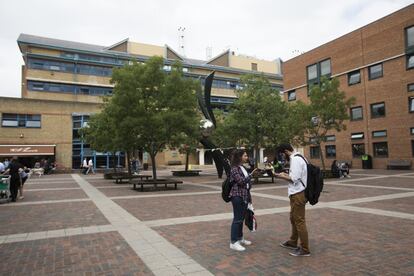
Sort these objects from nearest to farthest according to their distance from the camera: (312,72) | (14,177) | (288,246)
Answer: (288,246) → (14,177) → (312,72)

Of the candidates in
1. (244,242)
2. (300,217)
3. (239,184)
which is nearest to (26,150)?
(244,242)

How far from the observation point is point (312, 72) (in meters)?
39.3

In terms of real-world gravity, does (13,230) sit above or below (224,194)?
below

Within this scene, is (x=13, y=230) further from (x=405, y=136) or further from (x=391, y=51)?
(x=391, y=51)

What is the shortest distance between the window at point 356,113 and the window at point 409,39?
6797 millimetres

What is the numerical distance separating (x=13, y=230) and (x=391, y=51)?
32784mm

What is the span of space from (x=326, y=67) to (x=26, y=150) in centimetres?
3382

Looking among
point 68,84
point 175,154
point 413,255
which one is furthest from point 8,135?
point 413,255

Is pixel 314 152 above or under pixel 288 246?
above

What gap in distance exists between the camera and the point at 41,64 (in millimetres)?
49844

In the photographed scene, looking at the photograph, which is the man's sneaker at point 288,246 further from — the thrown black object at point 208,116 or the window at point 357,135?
the window at point 357,135

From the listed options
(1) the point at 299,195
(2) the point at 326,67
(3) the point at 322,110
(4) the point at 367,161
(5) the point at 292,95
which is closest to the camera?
(1) the point at 299,195

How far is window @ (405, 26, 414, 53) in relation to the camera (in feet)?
93.7

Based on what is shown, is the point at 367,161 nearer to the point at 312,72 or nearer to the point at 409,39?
the point at 409,39
